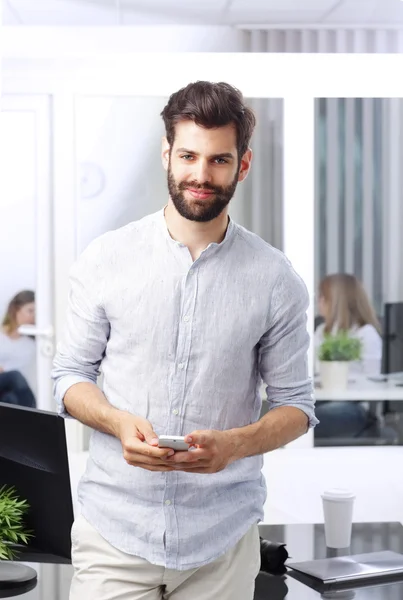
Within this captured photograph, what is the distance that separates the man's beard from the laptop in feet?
2.70

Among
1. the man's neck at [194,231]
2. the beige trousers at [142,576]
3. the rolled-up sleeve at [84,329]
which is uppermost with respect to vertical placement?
the man's neck at [194,231]

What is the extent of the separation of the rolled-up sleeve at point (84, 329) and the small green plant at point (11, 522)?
219 mm

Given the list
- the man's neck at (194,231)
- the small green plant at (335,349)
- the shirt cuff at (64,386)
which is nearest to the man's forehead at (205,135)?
the man's neck at (194,231)

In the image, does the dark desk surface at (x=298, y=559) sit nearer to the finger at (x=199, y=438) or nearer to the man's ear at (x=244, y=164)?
the finger at (x=199, y=438)

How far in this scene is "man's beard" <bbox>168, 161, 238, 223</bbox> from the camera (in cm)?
179

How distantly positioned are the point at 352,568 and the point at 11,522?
30.0 inches

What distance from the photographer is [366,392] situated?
15.3ft

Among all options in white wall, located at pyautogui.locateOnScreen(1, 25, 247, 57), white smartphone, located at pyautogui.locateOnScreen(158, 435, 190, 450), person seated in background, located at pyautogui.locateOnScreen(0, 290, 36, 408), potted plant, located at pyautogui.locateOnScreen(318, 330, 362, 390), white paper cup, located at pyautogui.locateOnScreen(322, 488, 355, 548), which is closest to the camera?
white smartphone, located at pyautogui.locateOnScreen(158, 435, 190, 450)

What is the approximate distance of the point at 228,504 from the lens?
1808 millimetres

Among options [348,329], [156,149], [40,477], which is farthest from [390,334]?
[40,477]

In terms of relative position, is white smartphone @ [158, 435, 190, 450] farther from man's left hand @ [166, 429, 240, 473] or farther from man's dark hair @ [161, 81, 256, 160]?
man's dark hair @ [161, 81, 256, 160]

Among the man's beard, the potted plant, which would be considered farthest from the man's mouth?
the potted plant

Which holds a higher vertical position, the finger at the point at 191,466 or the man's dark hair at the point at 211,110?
the man's dark hair at the point at 211,110

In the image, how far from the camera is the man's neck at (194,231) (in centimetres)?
186
